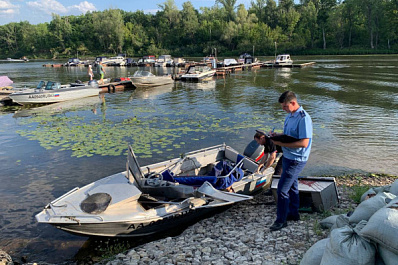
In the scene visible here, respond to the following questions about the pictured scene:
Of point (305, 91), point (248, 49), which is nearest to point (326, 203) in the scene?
point (305, 91)

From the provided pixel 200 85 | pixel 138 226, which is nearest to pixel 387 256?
pixel 138 226

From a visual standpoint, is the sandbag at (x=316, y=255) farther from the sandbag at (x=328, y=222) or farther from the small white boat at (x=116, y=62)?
the small white boat at (x=116, y=62)

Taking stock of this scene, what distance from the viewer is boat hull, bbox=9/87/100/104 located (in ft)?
72.4

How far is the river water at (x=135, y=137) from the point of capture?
830 centimetres

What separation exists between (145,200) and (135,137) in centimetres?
729

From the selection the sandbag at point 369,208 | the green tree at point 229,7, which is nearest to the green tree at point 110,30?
the green tree at point 229,7

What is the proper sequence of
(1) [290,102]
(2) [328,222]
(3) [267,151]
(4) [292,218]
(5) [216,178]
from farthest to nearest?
(3) [267,151]
(5) [216,178]
(4) [292,218]
(2) [328,222]
(1) [290,102]

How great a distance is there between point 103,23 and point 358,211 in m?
113

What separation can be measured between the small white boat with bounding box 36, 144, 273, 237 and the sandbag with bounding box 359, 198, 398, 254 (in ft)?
11.2

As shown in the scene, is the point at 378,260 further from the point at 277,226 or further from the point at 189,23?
the point at 189,23

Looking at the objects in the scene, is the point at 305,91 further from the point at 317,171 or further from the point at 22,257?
the point at 22,257

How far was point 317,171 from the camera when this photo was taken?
10.4 meters

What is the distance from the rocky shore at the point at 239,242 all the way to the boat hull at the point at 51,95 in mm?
19482

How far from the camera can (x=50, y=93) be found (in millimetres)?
22672
